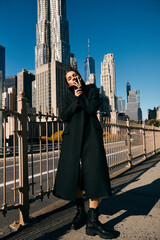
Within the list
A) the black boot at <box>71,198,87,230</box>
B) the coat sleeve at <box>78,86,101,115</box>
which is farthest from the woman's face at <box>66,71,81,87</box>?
the black boot at <box>71,198,87,230</box>

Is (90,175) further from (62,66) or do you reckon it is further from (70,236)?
(62,66)

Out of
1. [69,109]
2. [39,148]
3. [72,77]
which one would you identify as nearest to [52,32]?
[39,148]

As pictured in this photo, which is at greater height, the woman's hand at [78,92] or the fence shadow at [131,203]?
the woman's hand at [78,92]

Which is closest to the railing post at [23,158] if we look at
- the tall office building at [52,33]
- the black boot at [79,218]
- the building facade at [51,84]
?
the black boot at [79,218]

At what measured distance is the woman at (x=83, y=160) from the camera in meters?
2.12

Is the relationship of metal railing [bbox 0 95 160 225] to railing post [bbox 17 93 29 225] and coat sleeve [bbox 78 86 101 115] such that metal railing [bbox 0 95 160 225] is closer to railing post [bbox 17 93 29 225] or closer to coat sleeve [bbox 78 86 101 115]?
railing post [bbox 17 93 29 225]

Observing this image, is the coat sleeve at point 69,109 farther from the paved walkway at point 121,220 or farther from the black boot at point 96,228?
the paved walkway at point 121,220

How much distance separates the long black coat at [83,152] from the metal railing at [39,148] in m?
0.34

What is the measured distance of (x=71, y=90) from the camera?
8.48 ft

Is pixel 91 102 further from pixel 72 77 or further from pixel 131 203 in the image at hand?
pixel 131 203

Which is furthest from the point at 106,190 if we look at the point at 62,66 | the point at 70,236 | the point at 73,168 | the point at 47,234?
the point at 62,66

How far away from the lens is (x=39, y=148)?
14.1ft

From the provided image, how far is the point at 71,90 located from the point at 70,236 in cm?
181

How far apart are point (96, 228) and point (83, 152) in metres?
0.86
